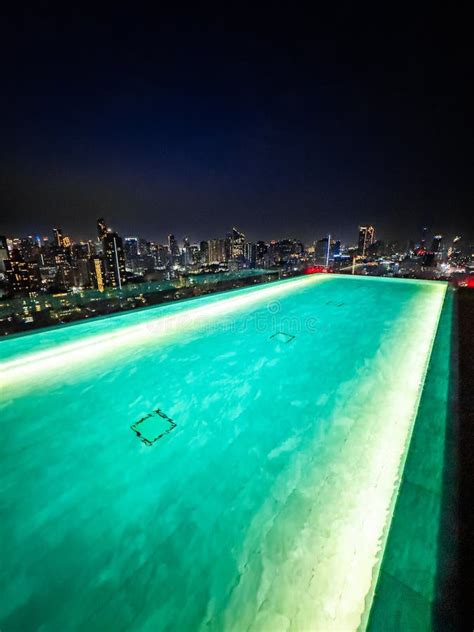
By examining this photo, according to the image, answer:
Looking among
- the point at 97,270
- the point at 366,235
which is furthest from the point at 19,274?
the point at 366,235

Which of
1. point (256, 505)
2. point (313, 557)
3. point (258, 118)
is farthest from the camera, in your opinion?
point (258, 118)

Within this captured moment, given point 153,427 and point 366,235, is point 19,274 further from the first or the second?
point 366,235

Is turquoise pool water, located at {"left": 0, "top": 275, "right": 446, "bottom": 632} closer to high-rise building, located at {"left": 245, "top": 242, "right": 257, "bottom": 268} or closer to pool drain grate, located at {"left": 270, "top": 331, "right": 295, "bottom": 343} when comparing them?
pool drain grate, located at {"left": 270, "top": 331, "right": 295, "bottom": 343}

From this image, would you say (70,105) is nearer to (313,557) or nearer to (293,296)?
(293,296)

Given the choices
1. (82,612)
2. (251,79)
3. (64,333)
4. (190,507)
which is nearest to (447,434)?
(190,507)

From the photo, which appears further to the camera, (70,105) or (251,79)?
(251,79)
